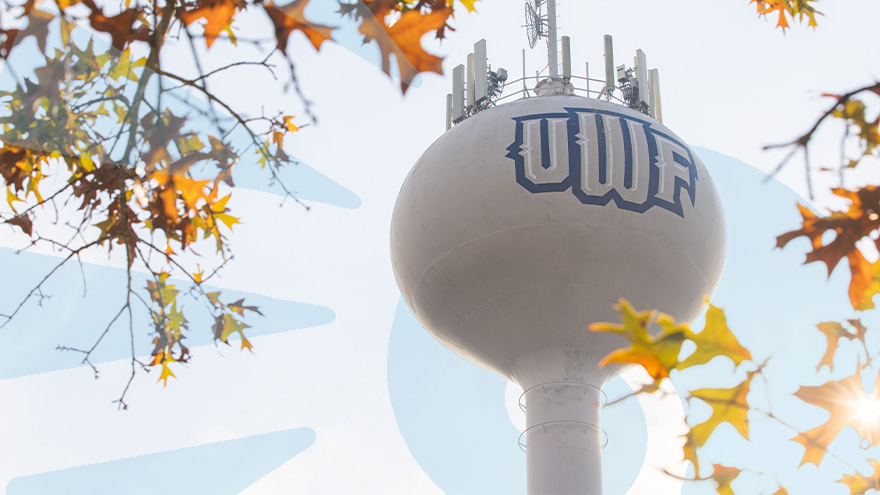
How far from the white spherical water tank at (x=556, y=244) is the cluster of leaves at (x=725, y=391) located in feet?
29.0

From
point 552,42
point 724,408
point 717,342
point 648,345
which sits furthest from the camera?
point 552,42

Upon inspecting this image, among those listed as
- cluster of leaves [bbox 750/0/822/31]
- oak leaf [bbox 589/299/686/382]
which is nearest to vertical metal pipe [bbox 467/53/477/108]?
cluster of leaves [bbox 750/0/822/31]

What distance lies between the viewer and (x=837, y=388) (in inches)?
70.1

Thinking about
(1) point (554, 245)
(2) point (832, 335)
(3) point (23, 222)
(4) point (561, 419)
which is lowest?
(2) point (832, 335)

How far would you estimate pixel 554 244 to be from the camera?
1098 centimetres

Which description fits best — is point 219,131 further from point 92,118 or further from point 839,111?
point 839,111

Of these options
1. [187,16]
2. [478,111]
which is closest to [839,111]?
[187,16]

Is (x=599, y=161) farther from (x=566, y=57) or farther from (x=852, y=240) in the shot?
(x=852, y=240)

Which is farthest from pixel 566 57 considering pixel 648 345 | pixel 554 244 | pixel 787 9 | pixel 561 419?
pixel 648 345

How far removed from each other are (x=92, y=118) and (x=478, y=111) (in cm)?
1104

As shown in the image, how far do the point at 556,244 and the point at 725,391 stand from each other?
9322 mm

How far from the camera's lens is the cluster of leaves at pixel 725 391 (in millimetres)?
1441

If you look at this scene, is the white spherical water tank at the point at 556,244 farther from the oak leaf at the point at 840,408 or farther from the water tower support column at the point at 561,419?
the oak leaf at the point at 840,408

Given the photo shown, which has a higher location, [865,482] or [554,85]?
[554,85]
